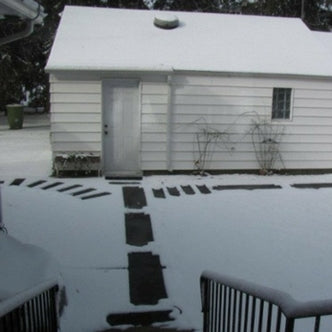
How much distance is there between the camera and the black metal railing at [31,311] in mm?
1973

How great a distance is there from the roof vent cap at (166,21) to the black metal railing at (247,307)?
9.32m

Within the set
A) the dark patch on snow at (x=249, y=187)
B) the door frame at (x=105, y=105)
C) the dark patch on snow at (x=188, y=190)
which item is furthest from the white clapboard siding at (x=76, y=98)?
the dark patch on snow at (x=249, y=187)

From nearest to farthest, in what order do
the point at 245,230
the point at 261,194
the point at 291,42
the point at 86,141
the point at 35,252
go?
the point at 35,252 → the point at 245,230 → the point at 261,194 → the point at 86,141 → the point at 291,42

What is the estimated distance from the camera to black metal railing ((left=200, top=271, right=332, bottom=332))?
172cm

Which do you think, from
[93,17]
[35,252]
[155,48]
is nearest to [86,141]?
[155,48]

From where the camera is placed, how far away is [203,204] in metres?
8.18

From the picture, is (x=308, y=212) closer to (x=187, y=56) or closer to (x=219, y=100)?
(x=219, y=100)

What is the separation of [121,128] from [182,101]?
1.61 metres

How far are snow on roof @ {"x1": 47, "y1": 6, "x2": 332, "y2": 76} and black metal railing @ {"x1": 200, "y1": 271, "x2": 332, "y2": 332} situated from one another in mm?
7196

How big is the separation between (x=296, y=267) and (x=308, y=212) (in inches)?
104

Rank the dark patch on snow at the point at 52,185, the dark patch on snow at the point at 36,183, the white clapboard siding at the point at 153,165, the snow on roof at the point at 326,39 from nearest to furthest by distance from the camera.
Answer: the dark patch on snow at the point at 52,185 → the dark patch on snow at the point at 36,183 → the white clapboard siding at the point at 153,165 → the snow on roof at the point at 326,39

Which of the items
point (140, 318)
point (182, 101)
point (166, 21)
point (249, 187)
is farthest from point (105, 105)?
point (140, 318)

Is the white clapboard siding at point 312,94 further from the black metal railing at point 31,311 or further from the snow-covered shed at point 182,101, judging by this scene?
the black metal railing at point 31,311

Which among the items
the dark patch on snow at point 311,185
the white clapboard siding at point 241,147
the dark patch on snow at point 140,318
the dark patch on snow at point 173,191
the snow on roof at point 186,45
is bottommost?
the dark patch on snow at point 311,185
